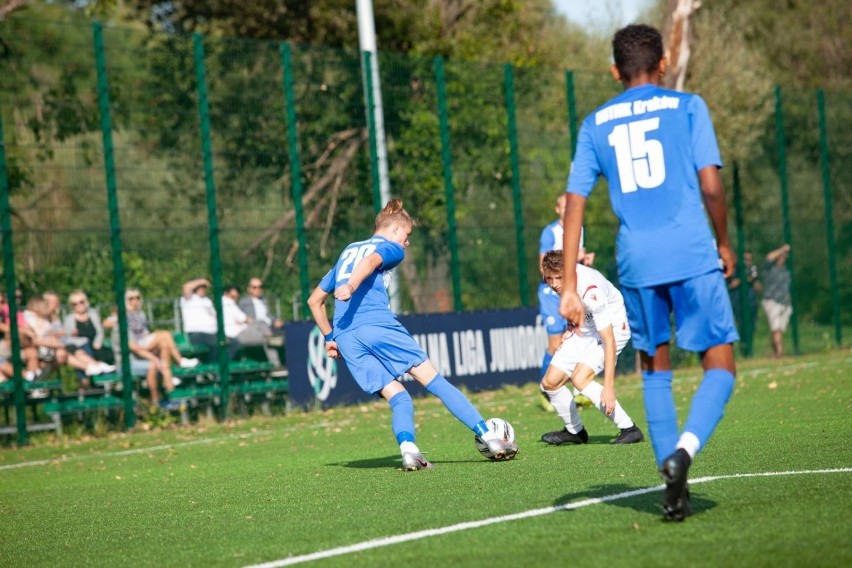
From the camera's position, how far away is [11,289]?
15.3 meters

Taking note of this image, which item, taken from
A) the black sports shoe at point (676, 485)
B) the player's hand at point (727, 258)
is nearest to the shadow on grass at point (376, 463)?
the black sports shoe at point (676, 485)

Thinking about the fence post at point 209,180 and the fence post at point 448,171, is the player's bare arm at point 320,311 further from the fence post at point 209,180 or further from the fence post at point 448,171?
the fence post at point 448,171

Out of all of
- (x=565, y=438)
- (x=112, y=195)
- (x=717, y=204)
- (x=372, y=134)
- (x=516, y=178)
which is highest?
(x=372, y=134)

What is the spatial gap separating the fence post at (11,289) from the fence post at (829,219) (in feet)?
50.2

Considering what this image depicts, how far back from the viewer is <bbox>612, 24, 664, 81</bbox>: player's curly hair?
6.34 metres

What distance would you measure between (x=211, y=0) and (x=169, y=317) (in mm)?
14409

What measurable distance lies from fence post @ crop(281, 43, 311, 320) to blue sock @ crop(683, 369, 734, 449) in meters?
12.1

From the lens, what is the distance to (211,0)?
2984 cm

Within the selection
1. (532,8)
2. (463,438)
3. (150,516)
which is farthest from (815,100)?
(150,516)

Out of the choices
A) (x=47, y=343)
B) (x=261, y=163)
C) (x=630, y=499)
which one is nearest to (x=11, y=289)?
(x=47, y=343)

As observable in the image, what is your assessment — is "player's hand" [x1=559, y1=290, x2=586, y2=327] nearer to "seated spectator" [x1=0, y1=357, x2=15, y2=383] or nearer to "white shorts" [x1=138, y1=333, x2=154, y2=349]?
"seated spectator" [x1=0, y1=357, x2=15, y2=383]

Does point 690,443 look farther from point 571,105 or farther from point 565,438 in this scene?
point 571,105

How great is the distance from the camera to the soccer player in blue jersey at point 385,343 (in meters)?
9.29

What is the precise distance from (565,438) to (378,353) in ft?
5.96
